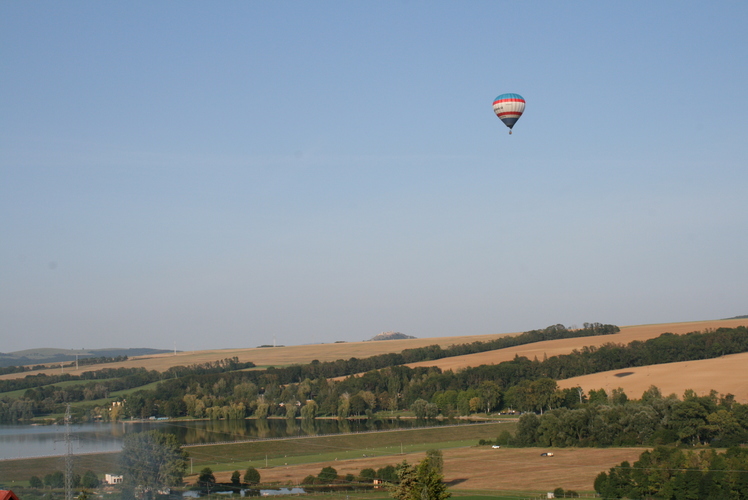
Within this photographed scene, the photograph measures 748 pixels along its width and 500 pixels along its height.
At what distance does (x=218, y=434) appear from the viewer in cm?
9012

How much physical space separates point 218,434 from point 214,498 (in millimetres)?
38688

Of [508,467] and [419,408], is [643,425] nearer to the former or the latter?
[508,467]

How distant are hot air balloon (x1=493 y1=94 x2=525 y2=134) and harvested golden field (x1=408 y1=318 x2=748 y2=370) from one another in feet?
204

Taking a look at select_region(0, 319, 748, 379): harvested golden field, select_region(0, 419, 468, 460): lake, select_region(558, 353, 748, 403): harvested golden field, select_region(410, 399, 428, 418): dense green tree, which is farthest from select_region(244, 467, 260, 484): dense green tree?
select_region(0, 319, 748, 379): harvested golden field

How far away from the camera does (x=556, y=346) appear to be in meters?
129

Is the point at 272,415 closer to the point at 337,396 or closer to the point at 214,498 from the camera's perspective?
the point at 337,396

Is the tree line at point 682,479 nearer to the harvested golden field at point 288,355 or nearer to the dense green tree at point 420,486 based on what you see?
the dense green tree at point 420,486

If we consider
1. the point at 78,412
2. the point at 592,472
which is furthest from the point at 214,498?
the point at 78,412

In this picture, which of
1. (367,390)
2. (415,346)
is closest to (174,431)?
(367,390)

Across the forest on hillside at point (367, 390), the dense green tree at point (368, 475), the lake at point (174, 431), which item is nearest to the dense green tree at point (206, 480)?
the lake at point (174, 431)

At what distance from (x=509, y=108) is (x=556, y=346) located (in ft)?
242

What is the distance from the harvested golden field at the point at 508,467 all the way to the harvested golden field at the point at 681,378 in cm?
2437

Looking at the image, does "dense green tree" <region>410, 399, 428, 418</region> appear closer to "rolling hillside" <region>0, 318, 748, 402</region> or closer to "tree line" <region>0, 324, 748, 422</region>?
"tree line" <region>0, 324, 748, 422</region>

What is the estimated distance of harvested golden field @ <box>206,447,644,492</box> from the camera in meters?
52.2
